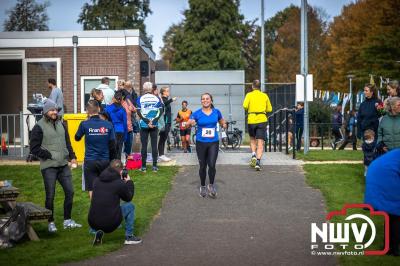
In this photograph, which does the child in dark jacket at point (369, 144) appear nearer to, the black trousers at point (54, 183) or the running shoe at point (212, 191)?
the running shoe at point (212, 191)

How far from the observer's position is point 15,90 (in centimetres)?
2881

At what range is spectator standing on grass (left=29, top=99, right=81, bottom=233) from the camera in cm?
1059

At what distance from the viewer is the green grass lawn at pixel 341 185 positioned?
997cm

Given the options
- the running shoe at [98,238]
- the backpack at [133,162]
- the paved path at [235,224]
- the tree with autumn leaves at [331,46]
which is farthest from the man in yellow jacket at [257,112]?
the tree with autumn leaves at [331,46]

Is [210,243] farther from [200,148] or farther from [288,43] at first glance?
[288,43]

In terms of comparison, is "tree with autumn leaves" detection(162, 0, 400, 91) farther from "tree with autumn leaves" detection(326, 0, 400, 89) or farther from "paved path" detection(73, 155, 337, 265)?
"paved path" detection(73, 155, 337, 265)

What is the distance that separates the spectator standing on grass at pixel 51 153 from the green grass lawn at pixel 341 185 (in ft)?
13.0

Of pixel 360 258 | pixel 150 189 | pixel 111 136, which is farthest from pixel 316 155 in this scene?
pixel 360 258

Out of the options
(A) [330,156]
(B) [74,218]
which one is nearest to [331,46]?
(A) [330,156]

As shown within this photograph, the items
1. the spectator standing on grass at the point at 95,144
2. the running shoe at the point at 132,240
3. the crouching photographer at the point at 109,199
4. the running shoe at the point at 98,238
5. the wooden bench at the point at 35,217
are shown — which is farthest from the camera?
the spectator standing on grass at the point at 95,144

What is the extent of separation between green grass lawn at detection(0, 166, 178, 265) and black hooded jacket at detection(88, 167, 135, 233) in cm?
31

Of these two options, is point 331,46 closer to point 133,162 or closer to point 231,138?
point 231,138

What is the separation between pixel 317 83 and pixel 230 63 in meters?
8.44

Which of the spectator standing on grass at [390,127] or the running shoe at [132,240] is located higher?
the spectator standing on grass at [390,127]
